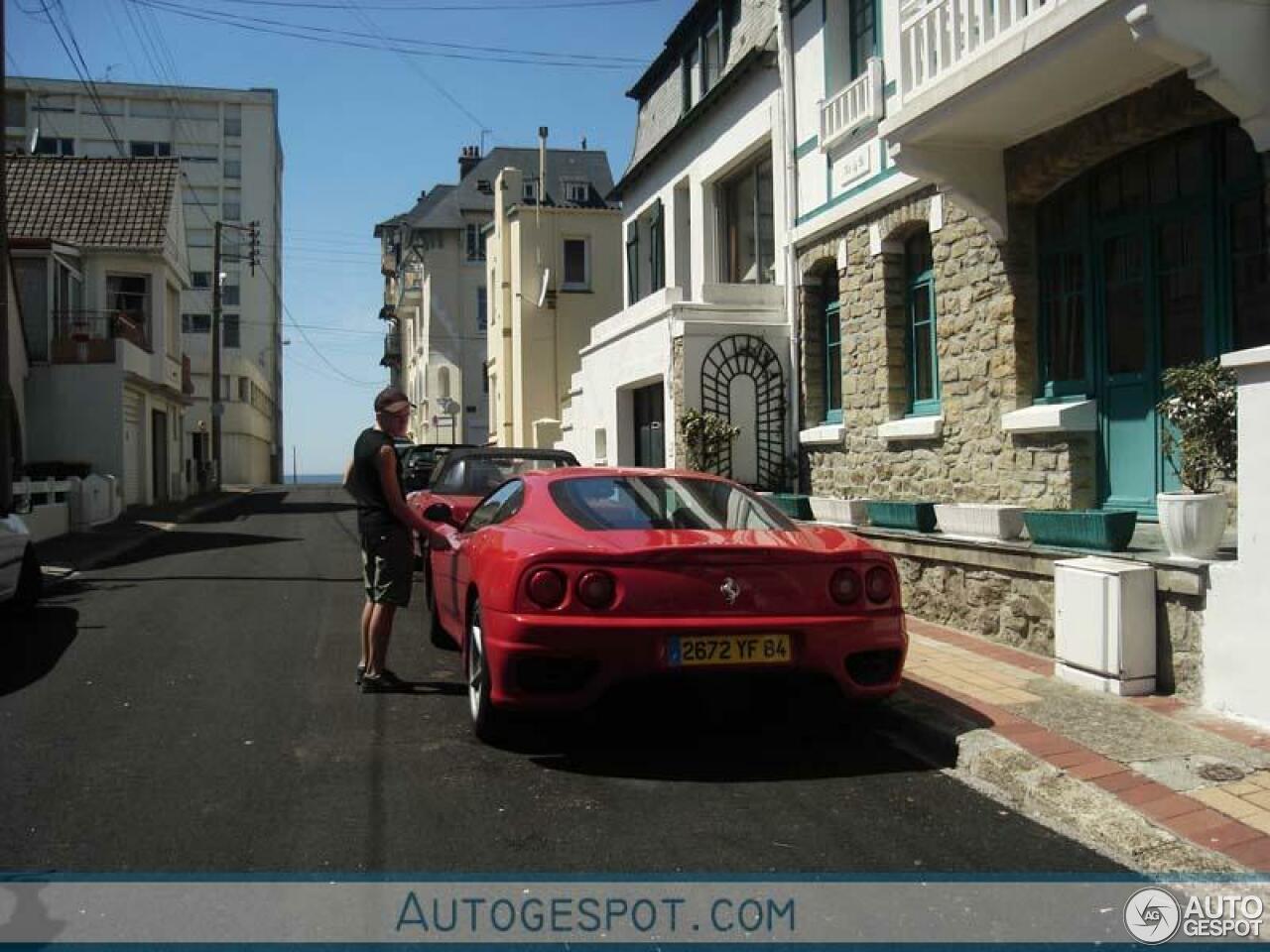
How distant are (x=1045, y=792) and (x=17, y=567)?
27.4 ft

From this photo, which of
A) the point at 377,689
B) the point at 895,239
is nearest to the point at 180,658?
the point at 377,689

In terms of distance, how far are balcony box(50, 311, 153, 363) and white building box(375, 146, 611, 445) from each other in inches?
719

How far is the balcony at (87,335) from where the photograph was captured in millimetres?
23375

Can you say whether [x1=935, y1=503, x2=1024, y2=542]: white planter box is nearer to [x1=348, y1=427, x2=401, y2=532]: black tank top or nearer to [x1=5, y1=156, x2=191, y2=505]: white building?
[x1=348, y1=427, x2=401, y2=532]: black tank top

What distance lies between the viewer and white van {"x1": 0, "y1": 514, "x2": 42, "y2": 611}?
861 centimetres

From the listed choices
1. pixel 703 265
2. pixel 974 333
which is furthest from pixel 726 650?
pixel 703 265

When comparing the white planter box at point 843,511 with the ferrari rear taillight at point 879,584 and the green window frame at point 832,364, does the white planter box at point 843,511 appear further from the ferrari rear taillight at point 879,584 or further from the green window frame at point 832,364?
the ferrari rear taillight at point 879,584

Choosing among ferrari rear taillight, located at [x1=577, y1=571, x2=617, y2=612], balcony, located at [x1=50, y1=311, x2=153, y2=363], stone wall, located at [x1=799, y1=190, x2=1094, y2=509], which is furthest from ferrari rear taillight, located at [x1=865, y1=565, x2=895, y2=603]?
balcony, located at [x1=50, y1=311, x2=153, y2=363]

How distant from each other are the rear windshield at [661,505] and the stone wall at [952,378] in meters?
3.88

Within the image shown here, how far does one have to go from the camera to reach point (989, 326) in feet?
30.4

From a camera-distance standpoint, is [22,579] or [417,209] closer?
[22,579]

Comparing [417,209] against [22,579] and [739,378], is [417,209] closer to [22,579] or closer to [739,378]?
[739,378]

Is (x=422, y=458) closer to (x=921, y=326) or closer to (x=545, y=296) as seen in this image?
(x=921, y=326)

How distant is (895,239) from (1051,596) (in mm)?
5472
